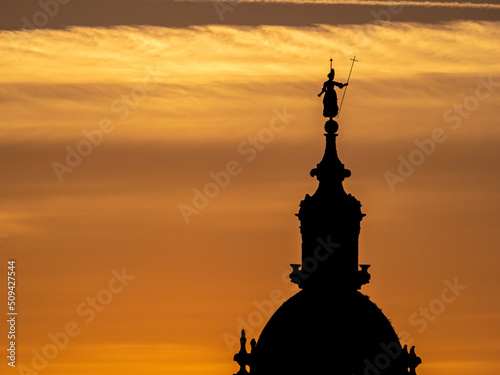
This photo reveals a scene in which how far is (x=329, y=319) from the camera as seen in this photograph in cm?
17788

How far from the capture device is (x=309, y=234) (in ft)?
591

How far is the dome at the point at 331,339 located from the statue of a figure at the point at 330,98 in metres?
12.4

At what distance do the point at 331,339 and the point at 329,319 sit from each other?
1.16 m

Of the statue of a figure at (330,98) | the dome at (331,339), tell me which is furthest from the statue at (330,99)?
the dome at (331,339)

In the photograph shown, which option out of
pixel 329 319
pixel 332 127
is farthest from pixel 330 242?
pixel 332 127

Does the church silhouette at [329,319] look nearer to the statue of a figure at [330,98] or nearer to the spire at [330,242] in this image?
the spire at [330,242]

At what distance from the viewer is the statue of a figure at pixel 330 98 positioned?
608ft

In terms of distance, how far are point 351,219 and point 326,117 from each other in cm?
830

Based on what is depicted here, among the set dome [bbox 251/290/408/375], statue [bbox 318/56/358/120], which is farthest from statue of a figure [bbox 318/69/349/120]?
dome [bbox 251/290/408/375]

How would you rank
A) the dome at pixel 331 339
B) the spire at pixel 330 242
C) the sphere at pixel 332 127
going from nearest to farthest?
the dome at pixel 331 339 → the spire at pixel 330 242 → the sphere at pixel 332 127

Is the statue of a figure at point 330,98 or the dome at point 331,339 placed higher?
the statue of a figure at point 330,98

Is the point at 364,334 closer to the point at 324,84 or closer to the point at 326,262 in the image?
the point at 326,262

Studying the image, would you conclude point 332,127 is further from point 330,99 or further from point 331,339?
point 331,339

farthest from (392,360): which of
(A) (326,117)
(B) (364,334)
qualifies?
(A) (326,117)
